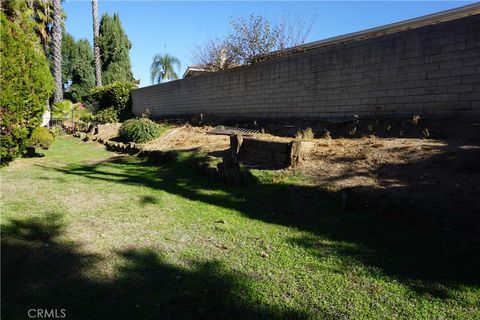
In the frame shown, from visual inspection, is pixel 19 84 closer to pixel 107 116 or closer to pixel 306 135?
pixel 306 135

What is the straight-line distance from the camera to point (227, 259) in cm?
353

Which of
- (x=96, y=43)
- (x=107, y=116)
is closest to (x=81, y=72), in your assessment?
(x=96, y=43)

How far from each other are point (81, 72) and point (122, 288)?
44563mm

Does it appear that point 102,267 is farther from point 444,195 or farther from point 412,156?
point 412,156

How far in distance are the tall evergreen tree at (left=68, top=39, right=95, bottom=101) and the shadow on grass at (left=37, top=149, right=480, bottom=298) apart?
39.5m

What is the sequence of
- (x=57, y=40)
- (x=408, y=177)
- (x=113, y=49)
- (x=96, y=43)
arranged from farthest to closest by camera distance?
(x=113, y=49) → (x=96, y=43) → (x=57, y=40) → (x=408, y=177)

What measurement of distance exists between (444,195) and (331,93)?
581 cm

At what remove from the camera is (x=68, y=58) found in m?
44.1

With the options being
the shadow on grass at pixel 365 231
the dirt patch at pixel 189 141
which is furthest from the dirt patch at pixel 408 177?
the dirt patch at pixel 189 141

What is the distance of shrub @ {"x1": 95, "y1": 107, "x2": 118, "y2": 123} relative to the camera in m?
22.2

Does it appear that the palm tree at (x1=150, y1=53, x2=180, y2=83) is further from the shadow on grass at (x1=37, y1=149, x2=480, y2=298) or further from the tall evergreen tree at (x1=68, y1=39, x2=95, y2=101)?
the shadow on grass at (x1=37, y1=149, x2=480, y2=298)

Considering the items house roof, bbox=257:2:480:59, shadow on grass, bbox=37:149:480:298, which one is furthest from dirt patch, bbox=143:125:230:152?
house roof, bbox=257:2:480:59

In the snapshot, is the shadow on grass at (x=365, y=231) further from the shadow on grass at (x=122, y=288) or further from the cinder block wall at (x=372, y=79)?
the cinder block wall at (x=372, y=79)

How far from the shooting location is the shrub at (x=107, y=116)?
2219cm
